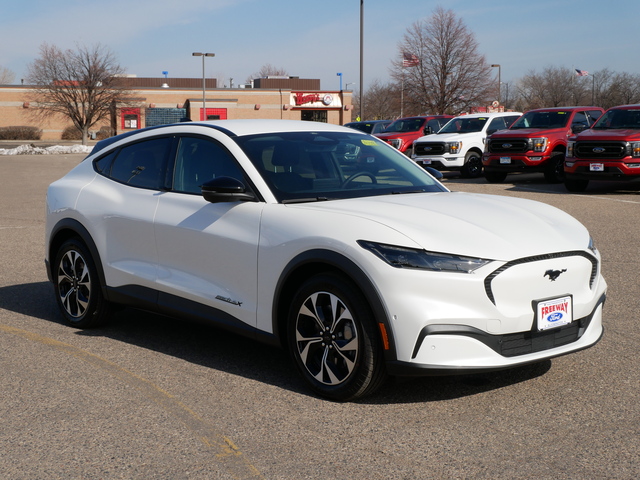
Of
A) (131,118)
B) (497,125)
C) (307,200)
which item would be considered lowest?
(307,200)

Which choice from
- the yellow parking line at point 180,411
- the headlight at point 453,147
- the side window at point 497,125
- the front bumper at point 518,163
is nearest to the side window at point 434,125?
the side window at point 497,125

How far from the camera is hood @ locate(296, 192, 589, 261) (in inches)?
168

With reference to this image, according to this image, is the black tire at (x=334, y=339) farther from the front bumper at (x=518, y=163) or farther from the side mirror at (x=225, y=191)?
the front bumper at (x=518, y=163)

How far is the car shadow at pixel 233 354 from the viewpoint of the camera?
478cm

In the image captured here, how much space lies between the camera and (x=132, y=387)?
4.90 metres

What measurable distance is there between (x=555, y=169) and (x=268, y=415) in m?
17.3

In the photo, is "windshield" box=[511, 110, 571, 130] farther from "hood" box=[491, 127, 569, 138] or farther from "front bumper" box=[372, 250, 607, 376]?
"front bumper" box=[372, 250, 607, 376]

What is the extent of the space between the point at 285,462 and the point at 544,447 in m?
1.26

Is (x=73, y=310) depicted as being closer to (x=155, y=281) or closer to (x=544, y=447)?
(x=155, y=281)

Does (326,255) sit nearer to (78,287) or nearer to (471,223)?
(471,223)

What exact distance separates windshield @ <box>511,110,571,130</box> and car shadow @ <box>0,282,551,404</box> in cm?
1597

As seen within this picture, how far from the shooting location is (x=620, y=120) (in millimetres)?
18141

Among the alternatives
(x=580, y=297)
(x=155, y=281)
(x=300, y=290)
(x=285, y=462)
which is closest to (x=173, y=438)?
(x=285, y=462)

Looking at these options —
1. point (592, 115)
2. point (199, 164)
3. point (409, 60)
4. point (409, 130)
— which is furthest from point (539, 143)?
point (409, 60)
